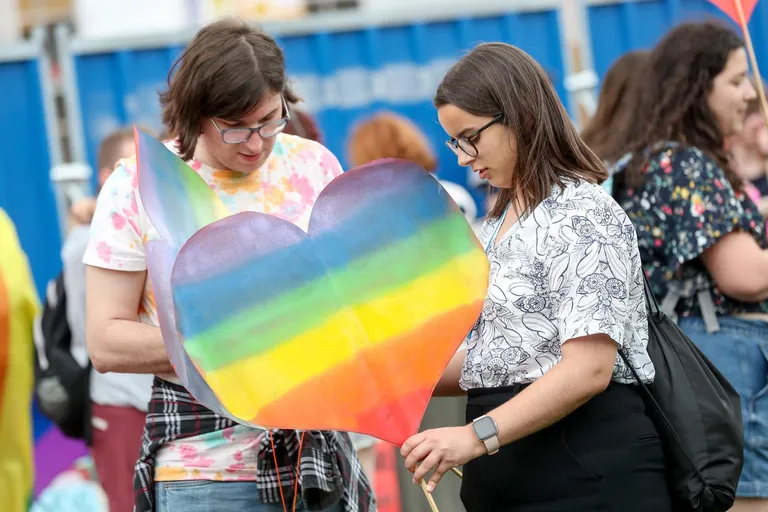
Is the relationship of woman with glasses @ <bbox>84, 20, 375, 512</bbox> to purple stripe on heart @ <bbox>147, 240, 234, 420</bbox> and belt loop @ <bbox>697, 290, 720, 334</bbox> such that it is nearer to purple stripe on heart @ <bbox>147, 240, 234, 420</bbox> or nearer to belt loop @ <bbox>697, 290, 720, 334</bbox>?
purple stripe on heart @ <bbox>147, 240, 234, 420</bbox>

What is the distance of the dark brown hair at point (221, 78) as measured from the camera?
2.17 m

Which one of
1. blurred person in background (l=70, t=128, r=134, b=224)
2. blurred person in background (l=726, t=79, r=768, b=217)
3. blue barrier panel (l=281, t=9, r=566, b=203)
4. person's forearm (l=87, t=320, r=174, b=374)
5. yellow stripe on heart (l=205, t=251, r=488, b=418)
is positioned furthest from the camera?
blue barrier panel (l=281, t=9, r=566, b=203)

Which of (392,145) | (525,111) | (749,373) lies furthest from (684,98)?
(392,145)

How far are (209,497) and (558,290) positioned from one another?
33.9 inches

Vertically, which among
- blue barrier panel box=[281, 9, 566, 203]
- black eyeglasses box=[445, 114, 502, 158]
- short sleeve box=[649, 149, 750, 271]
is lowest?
short sleeve box=[649, 149, 750, 271]

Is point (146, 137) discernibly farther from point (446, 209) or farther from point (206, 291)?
point (446, 209)

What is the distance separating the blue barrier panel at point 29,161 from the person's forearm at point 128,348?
12.1 ft

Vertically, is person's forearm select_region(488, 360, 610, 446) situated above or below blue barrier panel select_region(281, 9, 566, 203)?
below

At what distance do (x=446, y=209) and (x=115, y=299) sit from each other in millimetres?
735

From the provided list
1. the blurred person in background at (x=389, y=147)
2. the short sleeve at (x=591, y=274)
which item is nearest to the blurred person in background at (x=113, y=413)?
the blurred person in background at (x=389, y=147)

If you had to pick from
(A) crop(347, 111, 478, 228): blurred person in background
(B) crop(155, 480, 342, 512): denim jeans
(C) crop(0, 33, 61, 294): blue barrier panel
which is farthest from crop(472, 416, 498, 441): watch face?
(C) crop(0, 33, 61, 294): blue barrier panel

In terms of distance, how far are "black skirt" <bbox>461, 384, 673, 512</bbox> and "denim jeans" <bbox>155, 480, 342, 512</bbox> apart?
19.6 inches

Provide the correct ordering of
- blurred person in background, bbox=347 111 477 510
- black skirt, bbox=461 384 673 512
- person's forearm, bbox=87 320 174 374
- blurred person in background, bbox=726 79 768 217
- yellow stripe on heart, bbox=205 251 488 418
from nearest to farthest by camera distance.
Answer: yellow stripe on heart, bbox=205 251 488 418, black skirt, bbox=461 384 673 512, person's forearm, bbox=87 320 174 374, blurred person in background, bbox=726 79 768 217, blurred person in background, bbox=347 111 477 510

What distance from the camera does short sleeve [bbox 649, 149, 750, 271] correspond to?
2.52m
